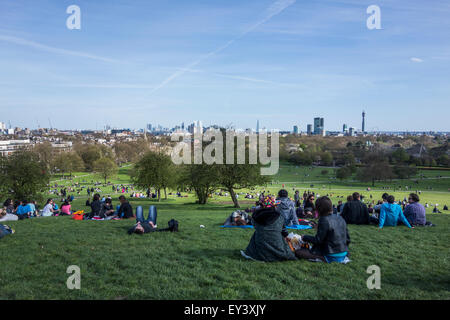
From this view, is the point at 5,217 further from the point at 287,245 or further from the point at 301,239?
the point at 301,239

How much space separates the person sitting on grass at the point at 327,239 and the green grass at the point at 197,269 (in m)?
0.32

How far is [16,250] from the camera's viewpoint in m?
7.80

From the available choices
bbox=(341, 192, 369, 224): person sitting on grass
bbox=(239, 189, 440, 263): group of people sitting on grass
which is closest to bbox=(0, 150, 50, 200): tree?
bbox=(341, 192, 369, 224): person sitting on grass

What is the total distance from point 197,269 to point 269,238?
1684mm

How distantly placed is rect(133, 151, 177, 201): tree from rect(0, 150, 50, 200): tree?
42.3ft

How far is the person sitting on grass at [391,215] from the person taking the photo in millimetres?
11250

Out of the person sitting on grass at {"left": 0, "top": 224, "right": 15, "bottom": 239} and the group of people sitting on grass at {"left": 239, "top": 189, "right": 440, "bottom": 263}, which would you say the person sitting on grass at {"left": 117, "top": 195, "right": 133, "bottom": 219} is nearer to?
the person sitting on grass at {"left": 0, "top": 224, "right": 15, "bottom": 239}

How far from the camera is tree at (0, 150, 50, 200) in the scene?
29.6m

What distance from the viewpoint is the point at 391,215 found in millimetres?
11359

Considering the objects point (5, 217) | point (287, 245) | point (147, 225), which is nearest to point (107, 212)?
point (5, 217)

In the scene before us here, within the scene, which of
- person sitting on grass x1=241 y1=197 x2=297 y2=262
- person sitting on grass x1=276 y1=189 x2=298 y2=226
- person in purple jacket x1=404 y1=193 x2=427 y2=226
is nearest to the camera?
person sitting on grass x1=241 y1=197 x2=297 y2=262

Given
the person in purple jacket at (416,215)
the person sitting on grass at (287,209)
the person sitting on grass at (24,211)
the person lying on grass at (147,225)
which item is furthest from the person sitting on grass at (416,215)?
the person sitting on grass at (24,211)
